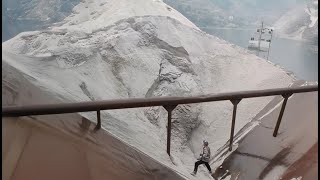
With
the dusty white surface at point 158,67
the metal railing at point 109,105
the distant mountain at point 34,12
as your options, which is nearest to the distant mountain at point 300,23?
the distant mountain at point 34,12

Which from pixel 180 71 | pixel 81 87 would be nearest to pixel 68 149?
pixel 81 87

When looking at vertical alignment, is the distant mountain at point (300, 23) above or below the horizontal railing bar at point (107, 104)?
below

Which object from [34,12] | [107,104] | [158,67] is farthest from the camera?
[34,12]

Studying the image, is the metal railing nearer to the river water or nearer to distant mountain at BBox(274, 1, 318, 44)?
the river water

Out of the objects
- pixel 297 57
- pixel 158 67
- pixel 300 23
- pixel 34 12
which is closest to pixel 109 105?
pixel 158 67

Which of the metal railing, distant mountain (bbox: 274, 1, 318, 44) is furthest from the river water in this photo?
the metal railing

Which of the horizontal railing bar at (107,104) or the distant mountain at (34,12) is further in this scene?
the distant mountain at (34,12)

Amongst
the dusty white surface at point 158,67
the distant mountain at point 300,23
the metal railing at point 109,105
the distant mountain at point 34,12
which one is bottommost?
the distant mountain at point 300,23

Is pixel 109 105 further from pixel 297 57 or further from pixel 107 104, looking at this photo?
pixel 297 57

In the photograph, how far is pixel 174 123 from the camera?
10641 millimetres

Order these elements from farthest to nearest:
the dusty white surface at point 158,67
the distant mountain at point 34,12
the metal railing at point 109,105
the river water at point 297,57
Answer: the river water at point 297,57 → the distant mountain at point 34,12 → the dusty white surface at point 158,67 → the metal railing at point 109,105

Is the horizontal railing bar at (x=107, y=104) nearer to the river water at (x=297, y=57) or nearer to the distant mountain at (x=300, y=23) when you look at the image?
the river water at (x=297, y=57)

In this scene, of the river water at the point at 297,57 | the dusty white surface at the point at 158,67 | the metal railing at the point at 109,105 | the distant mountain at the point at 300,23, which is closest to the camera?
the metal railing at the point at 109,105

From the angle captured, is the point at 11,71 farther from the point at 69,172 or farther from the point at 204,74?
the point at 204,74
